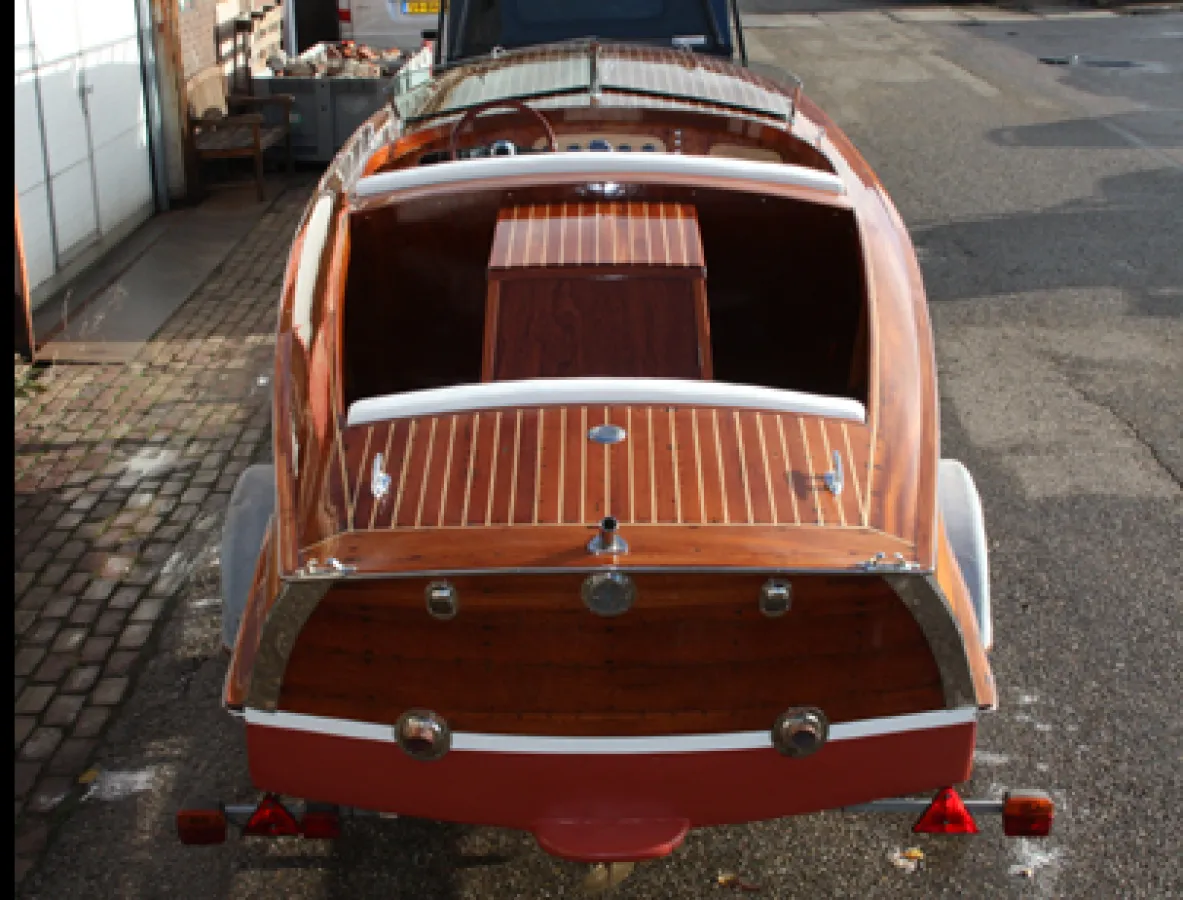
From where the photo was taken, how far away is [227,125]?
10.5m

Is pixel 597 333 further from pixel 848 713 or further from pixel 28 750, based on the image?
pixel 28 750

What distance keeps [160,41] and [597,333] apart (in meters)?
7.41

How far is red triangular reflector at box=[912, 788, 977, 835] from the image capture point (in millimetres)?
3262

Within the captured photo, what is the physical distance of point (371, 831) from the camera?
3.88 metres

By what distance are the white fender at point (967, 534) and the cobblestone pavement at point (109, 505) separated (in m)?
2.82

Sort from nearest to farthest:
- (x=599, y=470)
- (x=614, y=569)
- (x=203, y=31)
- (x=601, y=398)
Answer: (x=614, y=569)
(x=599, y=470)
(x=601, y=398)
(x=203, y=31)

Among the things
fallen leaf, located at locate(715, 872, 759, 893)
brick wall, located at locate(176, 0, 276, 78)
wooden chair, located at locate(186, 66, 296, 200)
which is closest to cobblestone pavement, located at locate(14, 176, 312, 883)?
fallen leaf, located at locate(715, 872, 759, 893)

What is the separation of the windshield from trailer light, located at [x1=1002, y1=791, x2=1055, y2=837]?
6407mm

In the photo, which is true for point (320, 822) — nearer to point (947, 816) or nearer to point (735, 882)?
point (735, 882)

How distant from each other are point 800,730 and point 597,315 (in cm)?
149

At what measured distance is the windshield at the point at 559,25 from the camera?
28.3 feet

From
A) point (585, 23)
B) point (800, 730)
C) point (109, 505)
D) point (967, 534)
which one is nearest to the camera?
point (800, 730)

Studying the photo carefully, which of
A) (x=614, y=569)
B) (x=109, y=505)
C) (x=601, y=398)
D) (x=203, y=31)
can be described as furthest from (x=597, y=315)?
(x=203, y=31)

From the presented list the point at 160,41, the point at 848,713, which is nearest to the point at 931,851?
the point at 848,713
